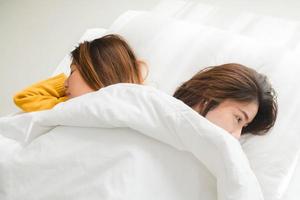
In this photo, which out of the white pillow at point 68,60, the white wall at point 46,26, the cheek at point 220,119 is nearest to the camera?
the cheek at point 220,119

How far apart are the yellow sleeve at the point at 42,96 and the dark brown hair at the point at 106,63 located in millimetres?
115

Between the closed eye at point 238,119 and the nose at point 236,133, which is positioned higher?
the closed eye at point 238,119

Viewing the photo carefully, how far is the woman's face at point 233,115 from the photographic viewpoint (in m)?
1.05

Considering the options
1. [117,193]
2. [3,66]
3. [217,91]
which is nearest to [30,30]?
[3,66]

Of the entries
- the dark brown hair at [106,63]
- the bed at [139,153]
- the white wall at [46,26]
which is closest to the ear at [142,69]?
the dark brown hair at [106,63]

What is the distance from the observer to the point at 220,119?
1047mm

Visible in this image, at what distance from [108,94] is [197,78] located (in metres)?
0.28

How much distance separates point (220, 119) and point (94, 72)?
0.42 meters

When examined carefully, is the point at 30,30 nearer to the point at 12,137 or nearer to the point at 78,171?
the point at 12,137

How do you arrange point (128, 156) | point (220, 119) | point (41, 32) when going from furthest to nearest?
point (41, 32), point (220, 119), point (128, 156)

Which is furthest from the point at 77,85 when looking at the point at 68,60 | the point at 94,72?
the point at 68,60

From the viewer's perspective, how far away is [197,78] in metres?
1.18

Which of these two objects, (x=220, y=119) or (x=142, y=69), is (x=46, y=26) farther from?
(x=220, y=119)

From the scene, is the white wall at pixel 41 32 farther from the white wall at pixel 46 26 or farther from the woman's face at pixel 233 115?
the woman's face at pixel 233 115
